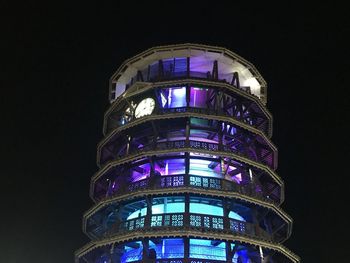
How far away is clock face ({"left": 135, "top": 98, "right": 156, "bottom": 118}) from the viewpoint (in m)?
60.3

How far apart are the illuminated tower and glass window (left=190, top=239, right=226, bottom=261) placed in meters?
0.09

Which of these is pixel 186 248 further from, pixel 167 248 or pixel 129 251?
pixel 129 251

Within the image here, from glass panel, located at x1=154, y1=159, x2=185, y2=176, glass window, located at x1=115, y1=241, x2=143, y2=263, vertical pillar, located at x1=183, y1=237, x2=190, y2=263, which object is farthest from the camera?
glass panel, located at x1=154, y1=159, x2=185, y2=176

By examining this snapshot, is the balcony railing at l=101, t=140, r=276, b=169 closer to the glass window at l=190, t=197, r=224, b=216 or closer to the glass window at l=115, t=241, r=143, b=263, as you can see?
the glass window at l=190, t=197, r=224, b=216

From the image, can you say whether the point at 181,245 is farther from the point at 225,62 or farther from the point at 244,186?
the point at 225,62

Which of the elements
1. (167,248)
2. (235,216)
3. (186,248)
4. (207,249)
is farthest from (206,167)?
(186,248)

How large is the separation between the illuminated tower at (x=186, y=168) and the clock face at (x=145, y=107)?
0.13 meters

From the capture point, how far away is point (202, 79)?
2344 inches

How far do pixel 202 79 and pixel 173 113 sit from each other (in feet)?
19.4

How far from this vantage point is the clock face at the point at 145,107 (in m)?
60.3

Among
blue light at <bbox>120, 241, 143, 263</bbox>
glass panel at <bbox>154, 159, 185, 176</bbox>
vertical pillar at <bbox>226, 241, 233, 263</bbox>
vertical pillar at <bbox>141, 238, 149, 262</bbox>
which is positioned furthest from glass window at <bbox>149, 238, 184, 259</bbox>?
glass panel at <bbox>154, 159, 185, 176</bbox>

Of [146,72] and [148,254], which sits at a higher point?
[146,72]

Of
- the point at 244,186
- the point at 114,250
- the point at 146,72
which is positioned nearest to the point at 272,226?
the point at 244,186

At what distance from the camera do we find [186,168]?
53.5 metres
